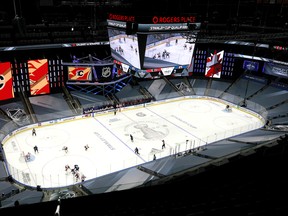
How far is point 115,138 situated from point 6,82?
10727mm

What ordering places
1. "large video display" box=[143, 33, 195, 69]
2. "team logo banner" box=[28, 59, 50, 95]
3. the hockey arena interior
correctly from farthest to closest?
1. "team logo banner" box=[28, 59, 50, 95]
2. "large video display" box=[143, 33, 195, 69]
3. the hockey arena interior

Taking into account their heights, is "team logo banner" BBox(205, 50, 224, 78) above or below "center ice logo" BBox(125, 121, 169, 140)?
above

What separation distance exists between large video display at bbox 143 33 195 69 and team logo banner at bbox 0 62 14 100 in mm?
11683

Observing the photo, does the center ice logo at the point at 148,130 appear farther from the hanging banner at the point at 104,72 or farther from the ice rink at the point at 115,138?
the hanging banner at the point at 104,72

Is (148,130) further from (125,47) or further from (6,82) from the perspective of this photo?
(6,82)

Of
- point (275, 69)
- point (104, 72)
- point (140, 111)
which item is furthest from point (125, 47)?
point (275, 69)

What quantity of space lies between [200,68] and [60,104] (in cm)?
1667

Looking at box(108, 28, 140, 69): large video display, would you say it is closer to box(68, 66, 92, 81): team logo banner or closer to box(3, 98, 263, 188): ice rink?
box(68, 66, 92, 81): team logo banner

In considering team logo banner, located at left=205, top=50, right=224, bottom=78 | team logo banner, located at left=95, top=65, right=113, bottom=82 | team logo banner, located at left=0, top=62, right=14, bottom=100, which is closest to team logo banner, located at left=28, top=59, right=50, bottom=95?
team logo banner, located at left=0, top=62, right=14, bottom=100

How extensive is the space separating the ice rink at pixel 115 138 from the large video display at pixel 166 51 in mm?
5331

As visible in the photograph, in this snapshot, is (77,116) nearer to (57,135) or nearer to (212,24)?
(57,135)

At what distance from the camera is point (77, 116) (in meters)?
25.3

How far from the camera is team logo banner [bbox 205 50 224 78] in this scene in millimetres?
32156

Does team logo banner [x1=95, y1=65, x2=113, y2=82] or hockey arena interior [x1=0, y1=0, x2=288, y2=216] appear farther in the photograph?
team logo banner [x1=95, y1=65, x2=113, y2=82]
